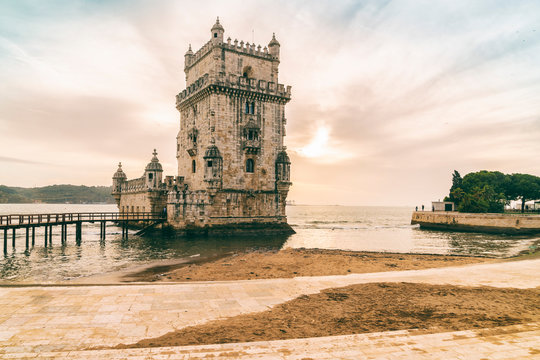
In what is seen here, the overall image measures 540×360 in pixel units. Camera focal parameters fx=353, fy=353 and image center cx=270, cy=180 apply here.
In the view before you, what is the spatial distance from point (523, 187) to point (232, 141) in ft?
229

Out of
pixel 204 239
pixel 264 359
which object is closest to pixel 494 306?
pixel 264 359

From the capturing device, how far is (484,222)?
181 ft

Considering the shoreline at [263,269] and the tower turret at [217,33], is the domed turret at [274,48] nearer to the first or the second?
the tower turret at [217,33]

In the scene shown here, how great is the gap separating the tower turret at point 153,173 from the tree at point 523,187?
243 feet

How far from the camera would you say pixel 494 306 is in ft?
33.4

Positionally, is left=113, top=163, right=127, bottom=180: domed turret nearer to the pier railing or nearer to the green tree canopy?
the pier railing

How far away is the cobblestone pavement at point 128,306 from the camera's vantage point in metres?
7.82

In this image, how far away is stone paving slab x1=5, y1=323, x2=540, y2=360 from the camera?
22.8ft

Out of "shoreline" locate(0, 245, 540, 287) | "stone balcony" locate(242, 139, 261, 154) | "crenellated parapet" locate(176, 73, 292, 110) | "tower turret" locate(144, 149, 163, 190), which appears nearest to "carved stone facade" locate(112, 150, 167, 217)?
"tower turret" locate(144, 149, 163, 190)

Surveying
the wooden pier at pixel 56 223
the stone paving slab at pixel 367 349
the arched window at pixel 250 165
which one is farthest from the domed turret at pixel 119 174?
the stone paving slab at pixel 367 349

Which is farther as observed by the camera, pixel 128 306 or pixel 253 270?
pixel 253 270

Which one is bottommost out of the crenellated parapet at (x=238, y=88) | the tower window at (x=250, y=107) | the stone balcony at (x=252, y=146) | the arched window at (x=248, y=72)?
the stone balcony at (x=252, y=146)

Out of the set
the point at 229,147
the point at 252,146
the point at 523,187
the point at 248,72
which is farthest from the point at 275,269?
the point at 523,187

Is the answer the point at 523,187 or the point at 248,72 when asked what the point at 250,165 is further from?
the point at 523,187
